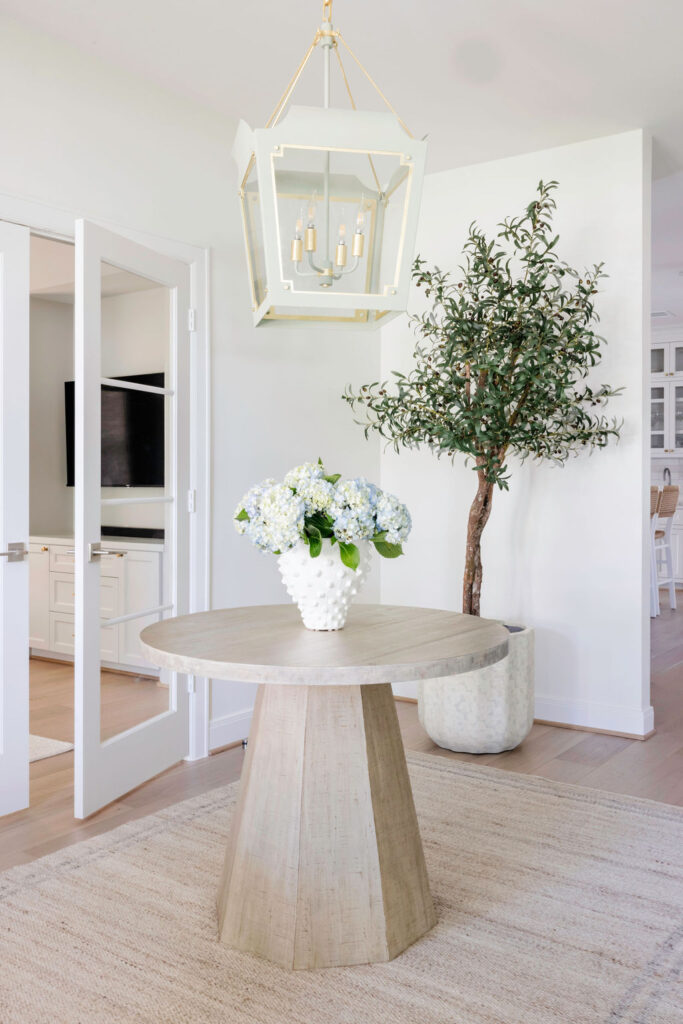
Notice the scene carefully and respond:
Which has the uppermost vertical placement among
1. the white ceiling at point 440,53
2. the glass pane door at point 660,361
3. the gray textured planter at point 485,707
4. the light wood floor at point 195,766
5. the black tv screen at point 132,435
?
the white ceiling at point 440,53

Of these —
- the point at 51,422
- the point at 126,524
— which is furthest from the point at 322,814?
the point at 51,422

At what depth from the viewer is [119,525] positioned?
3273 mm

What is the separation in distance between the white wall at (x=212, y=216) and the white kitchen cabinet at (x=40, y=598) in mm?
2128

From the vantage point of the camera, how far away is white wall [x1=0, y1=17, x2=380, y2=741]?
10.1 feet

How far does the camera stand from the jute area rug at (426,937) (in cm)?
190

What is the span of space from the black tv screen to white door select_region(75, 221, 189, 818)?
0.03 metres

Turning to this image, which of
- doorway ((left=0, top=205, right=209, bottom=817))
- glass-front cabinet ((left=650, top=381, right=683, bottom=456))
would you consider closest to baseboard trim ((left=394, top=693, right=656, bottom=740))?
doorway ((left=0, top=205, right=209, bottom=817))

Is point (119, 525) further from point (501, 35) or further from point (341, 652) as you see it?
point (501, 35)

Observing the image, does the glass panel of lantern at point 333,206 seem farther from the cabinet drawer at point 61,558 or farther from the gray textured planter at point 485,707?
the cabinet drawer at point 61,558

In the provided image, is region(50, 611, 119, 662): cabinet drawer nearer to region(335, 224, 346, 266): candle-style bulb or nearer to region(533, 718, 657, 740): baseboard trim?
region(533, 718, 657, 740): baseboard trim

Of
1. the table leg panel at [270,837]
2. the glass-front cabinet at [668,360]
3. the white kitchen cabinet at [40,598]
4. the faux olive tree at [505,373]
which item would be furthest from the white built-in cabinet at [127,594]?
the glass-front cabinet at [668,360]

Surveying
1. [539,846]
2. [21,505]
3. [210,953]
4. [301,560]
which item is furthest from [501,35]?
[210,953]

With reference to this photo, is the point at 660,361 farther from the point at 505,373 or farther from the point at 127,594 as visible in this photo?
the point at 127,594

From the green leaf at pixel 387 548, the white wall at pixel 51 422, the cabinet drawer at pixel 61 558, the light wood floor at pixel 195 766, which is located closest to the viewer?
the green leaf at pixel 387 548
